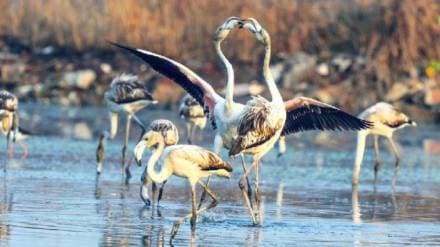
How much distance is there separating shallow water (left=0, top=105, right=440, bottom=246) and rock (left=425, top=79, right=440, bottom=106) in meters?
5.16

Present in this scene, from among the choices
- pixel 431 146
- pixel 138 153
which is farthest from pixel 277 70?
pixel 138 153

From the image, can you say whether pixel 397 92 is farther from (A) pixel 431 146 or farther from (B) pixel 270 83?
(B) pixel 270 83

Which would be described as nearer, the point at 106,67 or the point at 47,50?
the point at 106,67

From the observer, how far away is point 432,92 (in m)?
25.4

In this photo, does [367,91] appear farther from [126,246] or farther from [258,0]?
[126,246]

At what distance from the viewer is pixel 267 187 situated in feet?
48.1

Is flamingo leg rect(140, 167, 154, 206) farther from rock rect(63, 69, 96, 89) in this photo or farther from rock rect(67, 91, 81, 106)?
rock rect(63, 69, 96, 89)

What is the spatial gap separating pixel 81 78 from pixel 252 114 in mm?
15896

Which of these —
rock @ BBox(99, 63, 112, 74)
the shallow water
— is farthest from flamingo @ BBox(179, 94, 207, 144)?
rock @ BBox(99, 63, 112, 74)

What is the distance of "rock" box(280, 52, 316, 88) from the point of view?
86.7 feet

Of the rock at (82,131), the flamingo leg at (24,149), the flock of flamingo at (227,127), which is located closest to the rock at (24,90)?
the rock at (82,131)

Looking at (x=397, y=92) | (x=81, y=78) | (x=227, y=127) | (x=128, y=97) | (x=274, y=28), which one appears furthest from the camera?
(x=274, y=28)

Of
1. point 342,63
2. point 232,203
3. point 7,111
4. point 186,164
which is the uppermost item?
point 342,63

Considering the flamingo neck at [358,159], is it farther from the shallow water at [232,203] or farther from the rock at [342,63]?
the rock at [342,63]
